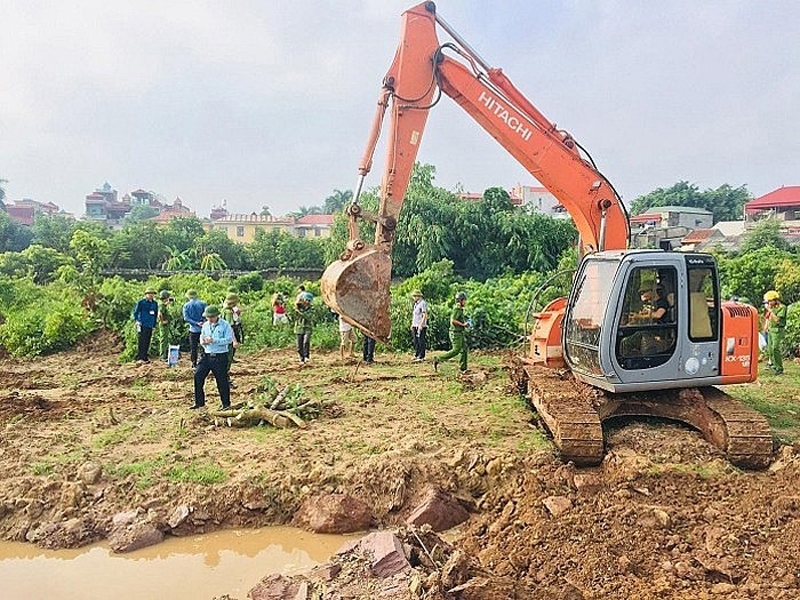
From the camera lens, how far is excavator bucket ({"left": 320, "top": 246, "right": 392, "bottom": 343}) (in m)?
6.92

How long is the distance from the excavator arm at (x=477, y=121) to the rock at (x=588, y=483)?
252 centimetres

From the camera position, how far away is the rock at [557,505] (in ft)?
16.9

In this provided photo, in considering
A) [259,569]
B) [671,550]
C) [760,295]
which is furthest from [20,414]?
[760,295]

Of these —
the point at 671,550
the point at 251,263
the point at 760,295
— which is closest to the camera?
the point at 671,550

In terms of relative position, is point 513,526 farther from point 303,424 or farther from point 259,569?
point 303,424

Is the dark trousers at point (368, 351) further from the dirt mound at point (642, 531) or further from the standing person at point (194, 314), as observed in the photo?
the dirt mound at point (642, 531)

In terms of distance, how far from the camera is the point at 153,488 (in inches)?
229

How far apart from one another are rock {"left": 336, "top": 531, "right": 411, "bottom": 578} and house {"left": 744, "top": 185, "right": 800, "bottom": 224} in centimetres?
4776

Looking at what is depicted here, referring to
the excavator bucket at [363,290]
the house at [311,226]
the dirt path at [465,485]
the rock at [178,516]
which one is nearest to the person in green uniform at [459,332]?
the dirt path at [465,485]

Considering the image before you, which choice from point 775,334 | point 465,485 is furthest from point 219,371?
point 775,334

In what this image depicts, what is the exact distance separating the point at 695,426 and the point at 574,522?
8.12 ft

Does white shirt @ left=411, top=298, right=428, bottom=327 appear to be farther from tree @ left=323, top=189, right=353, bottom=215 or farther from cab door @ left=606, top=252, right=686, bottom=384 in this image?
tree @ left=323, top=189, right=353, bottom=215

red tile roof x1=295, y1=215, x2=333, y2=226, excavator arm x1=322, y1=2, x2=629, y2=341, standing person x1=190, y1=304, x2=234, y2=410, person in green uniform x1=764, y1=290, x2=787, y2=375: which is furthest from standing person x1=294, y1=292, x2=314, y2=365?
red tile roof x1=295, y1=215, x2=333, y2=226

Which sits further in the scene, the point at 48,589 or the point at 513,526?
the point at 513,526
